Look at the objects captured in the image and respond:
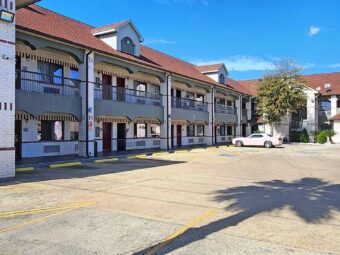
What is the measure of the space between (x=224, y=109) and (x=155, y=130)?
43.0ft

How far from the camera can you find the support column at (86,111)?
67.4ft

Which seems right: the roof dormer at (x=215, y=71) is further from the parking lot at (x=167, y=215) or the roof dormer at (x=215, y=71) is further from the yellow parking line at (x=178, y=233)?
the yellow parking line at (x=178, y=233)

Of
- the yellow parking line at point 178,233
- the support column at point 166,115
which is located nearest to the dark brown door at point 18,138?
the support column at point 166,115

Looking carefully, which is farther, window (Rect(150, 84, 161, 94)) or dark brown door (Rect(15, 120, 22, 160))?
window (Rect(150, 84, 161, 94))

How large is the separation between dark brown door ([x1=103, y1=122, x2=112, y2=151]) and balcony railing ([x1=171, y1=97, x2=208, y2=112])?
23.6 ft

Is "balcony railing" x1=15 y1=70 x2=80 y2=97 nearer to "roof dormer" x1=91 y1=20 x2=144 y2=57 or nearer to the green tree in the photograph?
"roof dormer" x1=91 y1=20 x2=144 y2=57

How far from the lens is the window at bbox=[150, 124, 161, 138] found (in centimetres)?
3104

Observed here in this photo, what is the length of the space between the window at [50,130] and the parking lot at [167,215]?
7565 millimetres

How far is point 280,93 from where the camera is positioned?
41.8m

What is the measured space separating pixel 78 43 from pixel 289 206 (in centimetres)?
1549

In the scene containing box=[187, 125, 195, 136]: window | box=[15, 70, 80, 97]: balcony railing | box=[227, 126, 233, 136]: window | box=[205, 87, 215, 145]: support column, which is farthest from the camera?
box=[227, 126, 233, 136]: window

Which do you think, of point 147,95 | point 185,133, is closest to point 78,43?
point 147,95

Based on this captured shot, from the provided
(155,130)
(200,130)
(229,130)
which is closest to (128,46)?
(155,130)

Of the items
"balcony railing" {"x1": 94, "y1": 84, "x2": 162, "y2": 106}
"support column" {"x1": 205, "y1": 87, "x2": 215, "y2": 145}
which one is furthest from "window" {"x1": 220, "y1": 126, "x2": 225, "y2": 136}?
"balcony railing" {"x1": 94, "y1": 84, "x2": 162, "y2": 106}
